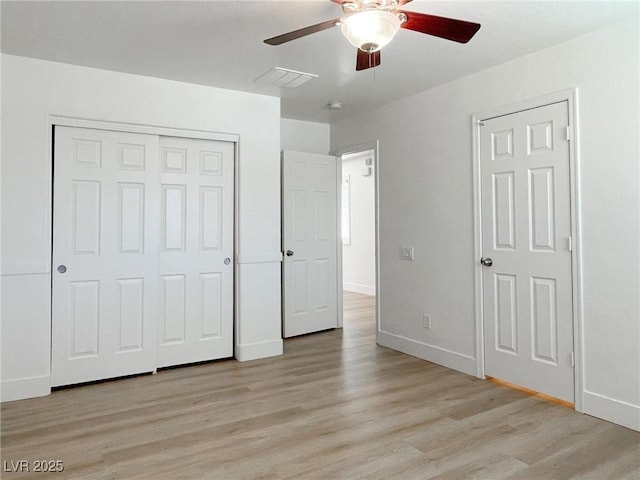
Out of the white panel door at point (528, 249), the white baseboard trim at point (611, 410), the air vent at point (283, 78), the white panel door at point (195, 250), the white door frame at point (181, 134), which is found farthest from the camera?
the white panel door at point (195, 250)

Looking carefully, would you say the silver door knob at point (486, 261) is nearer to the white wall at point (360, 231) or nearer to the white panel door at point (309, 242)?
the white panel door at point (309, 242)

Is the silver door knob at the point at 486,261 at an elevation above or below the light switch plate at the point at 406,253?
below

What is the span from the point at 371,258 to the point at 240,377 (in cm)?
486

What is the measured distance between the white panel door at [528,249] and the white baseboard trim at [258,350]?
77.0 inches

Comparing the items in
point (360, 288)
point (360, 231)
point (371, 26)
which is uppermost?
point (371, 26)

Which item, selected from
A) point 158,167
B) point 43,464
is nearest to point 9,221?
point 158,167

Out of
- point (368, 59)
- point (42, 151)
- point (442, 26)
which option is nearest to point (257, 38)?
point (368, 59)

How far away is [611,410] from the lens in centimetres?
283

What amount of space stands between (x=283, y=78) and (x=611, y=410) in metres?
3.42

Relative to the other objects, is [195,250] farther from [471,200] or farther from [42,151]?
[471,200]

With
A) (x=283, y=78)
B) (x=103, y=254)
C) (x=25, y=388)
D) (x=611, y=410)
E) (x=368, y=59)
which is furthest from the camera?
(x=283, y=78)

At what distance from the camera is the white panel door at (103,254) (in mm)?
3465

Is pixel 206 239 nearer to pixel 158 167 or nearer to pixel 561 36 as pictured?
pixel 158 167

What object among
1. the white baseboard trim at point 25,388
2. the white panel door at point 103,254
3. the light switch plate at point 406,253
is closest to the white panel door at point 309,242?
the light switch plate at point 406,253
